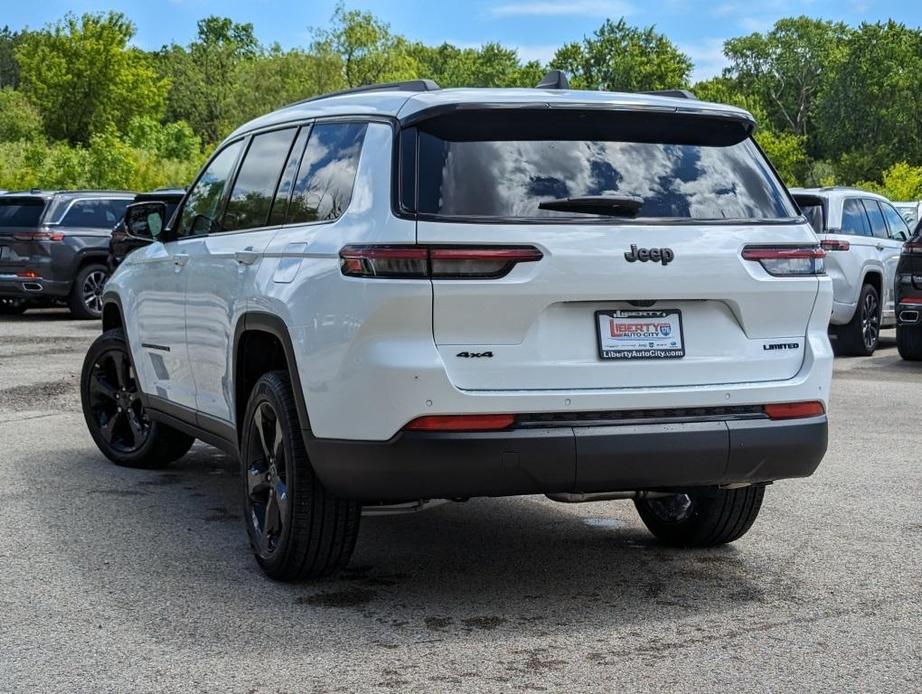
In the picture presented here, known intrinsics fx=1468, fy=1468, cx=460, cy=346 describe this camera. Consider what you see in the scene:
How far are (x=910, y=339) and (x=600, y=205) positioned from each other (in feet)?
37.0

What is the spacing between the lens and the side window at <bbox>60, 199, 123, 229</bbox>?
21.5m

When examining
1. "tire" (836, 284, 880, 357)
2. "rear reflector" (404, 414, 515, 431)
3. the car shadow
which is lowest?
"tire" (836, 284, 880, 357)

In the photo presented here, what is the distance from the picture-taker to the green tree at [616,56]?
341ft

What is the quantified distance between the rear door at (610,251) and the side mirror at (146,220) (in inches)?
119

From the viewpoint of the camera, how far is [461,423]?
504cm

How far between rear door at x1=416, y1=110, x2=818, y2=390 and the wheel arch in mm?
716

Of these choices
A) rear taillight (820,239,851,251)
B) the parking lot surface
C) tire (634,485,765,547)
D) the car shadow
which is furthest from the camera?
rear taillight (820,239,851,251)

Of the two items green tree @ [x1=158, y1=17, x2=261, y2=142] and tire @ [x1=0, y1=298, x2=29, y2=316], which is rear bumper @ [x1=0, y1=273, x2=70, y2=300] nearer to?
tire @ [x1=0, y1=298, x2=29, y2=316]

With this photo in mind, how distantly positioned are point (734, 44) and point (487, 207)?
117m

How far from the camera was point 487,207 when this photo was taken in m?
5.11

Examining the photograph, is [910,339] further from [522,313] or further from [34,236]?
[34,236]

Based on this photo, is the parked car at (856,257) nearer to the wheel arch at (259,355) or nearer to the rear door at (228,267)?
the rear door at (228,267)

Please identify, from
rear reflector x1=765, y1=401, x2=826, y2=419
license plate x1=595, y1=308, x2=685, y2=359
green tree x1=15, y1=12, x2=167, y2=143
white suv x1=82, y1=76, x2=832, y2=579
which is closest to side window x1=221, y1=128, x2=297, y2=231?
white suv x1=82, y1=76, x2=832, y2=579

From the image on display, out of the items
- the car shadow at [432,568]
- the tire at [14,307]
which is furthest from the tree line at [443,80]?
the car shadow at [432,568]
